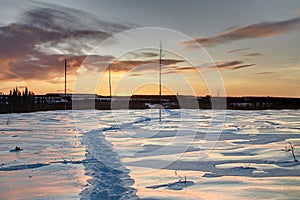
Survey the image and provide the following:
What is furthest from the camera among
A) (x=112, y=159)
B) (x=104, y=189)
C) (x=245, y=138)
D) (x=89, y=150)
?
(x=245, y=138)

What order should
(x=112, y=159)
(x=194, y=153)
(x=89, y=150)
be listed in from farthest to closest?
(x=89, y=150), (x=194, y=153), (x=112, y=159)

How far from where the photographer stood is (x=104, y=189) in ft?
20.2

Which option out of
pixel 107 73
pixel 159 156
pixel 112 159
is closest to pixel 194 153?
pixel 159 156

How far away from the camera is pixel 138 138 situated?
14148 millimetres

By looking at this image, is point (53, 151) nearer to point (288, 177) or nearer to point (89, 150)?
point (89, 150)

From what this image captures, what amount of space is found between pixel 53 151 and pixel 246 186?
6.15 m

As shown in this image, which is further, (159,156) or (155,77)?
(155,77)

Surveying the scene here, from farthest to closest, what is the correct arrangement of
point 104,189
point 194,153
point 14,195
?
point 194,153 < point 104,189 < point 14,195

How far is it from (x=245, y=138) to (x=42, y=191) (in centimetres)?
942

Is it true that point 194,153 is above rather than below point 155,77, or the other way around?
below

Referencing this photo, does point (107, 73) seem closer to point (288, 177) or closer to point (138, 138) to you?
point (138, 138)

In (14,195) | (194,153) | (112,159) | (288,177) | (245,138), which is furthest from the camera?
(245,138)

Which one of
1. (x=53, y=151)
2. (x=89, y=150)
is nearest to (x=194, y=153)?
(x=89, y=150)

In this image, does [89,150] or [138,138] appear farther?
[138,138]
